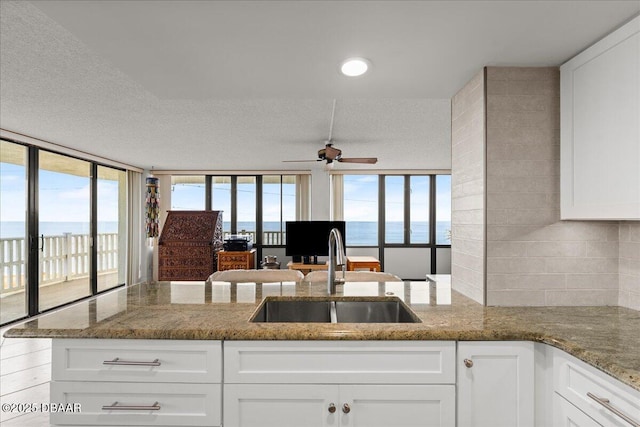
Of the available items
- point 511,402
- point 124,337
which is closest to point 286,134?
point 124,337

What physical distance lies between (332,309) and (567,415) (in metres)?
1.00

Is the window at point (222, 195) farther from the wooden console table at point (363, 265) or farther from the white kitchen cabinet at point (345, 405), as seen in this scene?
the white kitchen cabinet at point (345, 405)

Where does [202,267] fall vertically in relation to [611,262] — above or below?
below

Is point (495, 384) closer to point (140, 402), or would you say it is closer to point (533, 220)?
point (533, 220)

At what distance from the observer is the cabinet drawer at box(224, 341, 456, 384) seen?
1.26 meters

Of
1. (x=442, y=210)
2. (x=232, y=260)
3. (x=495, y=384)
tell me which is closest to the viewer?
A: (x=495, y=384)

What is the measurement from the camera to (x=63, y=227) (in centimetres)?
525

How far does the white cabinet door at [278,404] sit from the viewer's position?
1.26 metres

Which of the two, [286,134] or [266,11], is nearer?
[266,11]

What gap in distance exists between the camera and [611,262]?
5.44 ft

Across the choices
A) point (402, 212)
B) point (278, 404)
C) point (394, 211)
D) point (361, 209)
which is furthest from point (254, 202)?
point (278, 404)

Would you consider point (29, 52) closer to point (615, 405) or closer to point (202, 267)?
point (615, 405)

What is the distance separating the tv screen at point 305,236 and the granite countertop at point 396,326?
4480 millimetres

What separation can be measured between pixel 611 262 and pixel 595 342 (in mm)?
706
